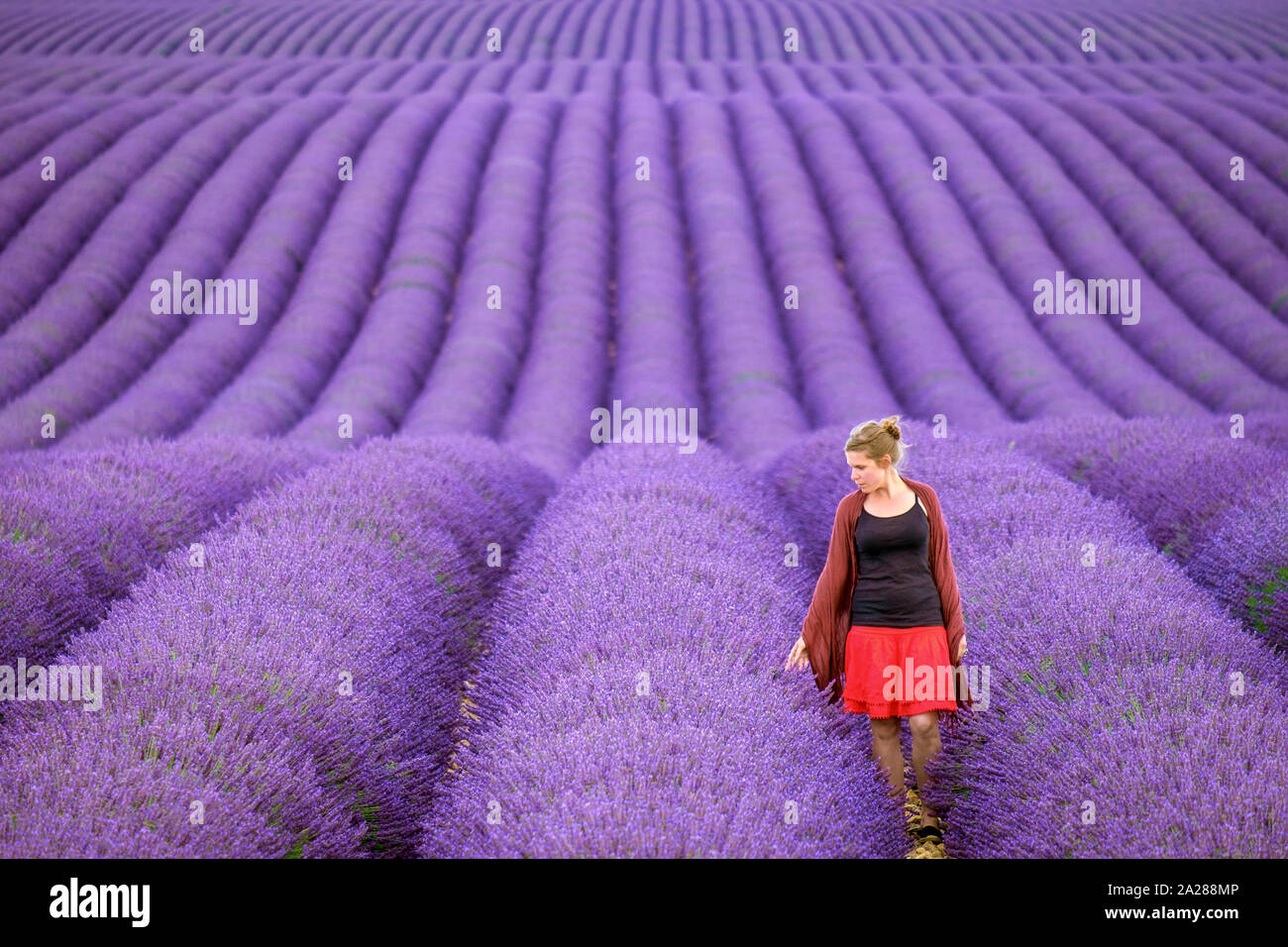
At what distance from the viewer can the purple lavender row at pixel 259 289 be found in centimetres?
793

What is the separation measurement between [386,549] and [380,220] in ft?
27.6

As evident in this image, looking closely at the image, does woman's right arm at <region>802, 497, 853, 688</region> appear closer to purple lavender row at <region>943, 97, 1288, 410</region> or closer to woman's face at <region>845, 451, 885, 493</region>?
woman's face at <region>845, 451, 885, 493</region>

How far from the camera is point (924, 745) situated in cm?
299

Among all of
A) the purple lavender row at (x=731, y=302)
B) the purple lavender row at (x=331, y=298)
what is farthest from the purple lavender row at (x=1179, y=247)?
the purple lavender row at (x=331, y=298)

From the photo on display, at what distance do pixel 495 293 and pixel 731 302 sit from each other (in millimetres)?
2650

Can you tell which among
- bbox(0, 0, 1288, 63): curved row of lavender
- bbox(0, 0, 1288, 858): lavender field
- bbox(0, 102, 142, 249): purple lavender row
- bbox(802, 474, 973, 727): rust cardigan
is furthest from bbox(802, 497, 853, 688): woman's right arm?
bbox(0, 0, 1288, 63): curved row of lavender

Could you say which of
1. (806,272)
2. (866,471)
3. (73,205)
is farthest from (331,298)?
(866,471)

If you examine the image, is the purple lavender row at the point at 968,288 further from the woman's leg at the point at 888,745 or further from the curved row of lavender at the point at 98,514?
the curved row of lavender at the point at 98,514

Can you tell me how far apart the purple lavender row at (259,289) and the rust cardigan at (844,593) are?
19.2 ft

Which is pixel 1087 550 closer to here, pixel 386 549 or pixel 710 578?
pixel 710 578

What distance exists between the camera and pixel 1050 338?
9633 millimetres

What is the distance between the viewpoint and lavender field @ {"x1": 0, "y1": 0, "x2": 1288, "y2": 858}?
2221 mm

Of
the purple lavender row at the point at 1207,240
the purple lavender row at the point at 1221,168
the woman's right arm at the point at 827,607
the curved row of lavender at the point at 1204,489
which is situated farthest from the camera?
the purple lavender row at the point at 1221,168
